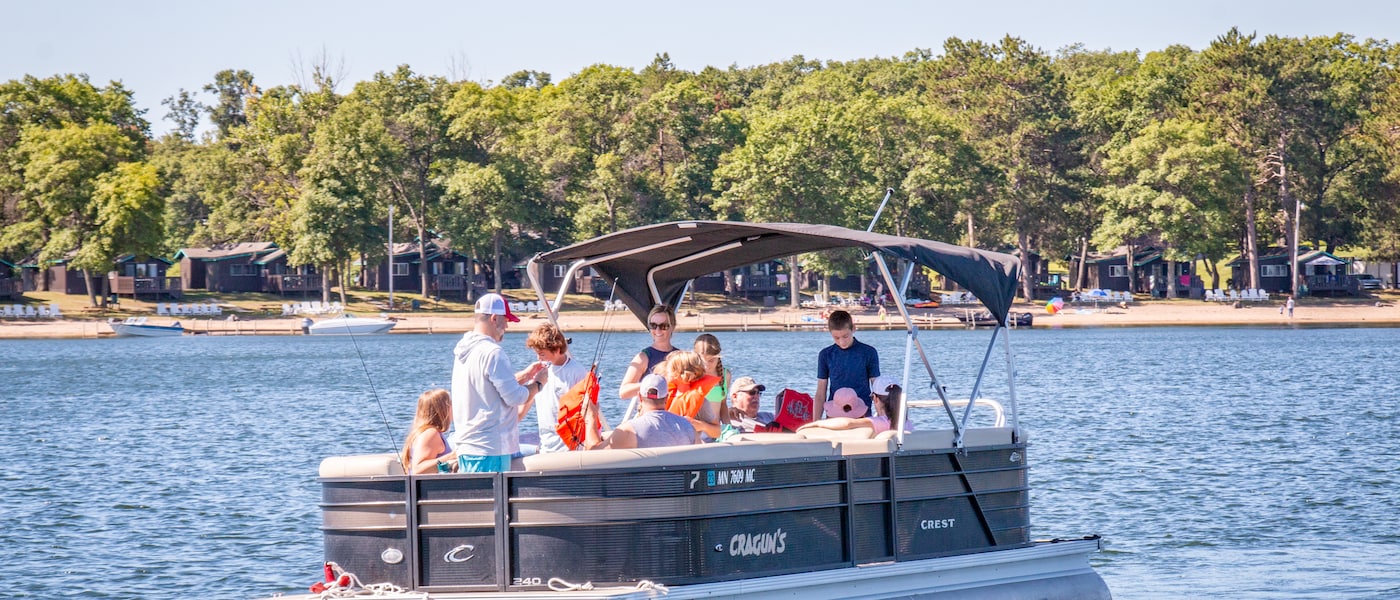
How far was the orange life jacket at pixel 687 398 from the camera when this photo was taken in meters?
9.12

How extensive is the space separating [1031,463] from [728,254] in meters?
12.6

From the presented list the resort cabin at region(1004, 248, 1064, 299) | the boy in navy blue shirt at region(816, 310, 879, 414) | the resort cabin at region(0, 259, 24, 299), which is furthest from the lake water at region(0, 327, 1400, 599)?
the resort cabin at region(1004, 248, 1064, 299)

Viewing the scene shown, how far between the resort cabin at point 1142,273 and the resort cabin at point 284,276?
4343cm

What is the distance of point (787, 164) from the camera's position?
241 feet

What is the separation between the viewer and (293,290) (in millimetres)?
83438

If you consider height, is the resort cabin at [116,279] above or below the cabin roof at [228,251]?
below

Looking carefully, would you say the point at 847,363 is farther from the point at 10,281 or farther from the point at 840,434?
the point at 10,281

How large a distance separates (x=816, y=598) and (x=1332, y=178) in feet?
257

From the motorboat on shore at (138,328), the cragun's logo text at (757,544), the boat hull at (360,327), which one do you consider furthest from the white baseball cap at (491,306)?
the motorboat on shore at (138,328)

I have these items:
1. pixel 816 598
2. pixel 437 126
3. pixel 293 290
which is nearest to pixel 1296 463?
pixel 816 598

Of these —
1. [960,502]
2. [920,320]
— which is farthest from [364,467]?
[920,320]

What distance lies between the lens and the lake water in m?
14.5

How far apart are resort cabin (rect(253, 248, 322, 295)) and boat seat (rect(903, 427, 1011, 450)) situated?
75884mm

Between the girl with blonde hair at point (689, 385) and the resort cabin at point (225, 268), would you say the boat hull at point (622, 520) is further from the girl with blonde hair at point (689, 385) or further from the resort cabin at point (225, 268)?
the resort cabin at point (225, 268)
